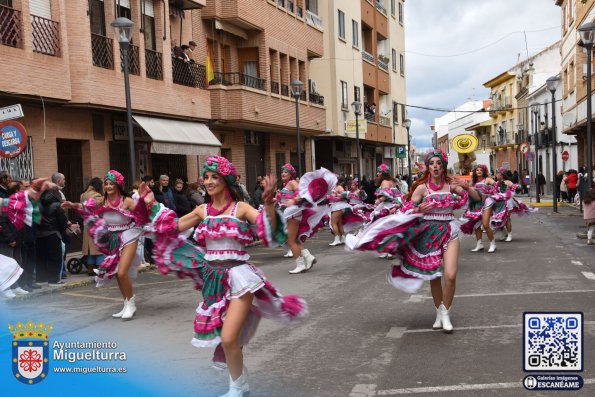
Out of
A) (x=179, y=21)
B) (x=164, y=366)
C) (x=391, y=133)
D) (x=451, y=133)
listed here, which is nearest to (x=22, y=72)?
(x=179, y=21)

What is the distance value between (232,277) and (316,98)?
93.1ft

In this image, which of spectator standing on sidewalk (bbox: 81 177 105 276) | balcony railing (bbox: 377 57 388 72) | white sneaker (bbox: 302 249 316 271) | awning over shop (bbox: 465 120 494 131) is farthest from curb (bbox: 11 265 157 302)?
awning over shop (bbox: 465 120 494 131)

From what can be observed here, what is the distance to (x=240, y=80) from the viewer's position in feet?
83.9

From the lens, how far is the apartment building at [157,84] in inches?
626

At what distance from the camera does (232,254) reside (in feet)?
18.1

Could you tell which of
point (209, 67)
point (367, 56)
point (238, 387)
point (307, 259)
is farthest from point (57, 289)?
point (367, 56)

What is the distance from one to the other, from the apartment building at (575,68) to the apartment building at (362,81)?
9.68 meters

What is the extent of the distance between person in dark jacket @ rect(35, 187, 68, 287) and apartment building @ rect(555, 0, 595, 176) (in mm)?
21828

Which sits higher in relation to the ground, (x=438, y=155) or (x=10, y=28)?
(x=10, y=28)

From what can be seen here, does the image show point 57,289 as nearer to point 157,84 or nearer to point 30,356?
point 30,356

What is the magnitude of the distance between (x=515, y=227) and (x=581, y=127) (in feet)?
46.9

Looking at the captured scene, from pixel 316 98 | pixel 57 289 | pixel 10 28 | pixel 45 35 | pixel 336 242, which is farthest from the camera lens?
pixel 316 98

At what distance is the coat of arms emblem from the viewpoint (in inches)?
202

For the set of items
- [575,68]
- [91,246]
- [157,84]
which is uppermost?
[575,68]
